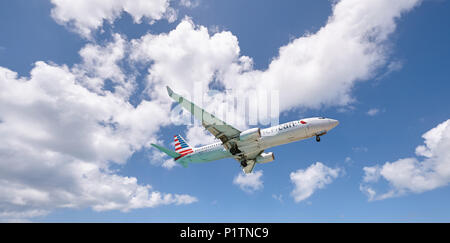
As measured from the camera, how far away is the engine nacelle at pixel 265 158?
5231cm

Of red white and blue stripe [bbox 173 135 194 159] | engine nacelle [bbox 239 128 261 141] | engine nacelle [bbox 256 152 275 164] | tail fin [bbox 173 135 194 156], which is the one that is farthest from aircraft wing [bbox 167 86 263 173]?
tail fin [bbox 173 135 194 156]

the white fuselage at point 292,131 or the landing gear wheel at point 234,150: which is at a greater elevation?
the white fuselage at point 292,131

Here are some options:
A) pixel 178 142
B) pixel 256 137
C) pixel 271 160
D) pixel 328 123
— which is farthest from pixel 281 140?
pixel 178 142

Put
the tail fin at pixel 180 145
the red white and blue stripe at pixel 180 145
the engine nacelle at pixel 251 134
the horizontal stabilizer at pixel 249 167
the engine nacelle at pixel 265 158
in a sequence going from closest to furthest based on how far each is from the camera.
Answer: the engine nacelle at pixel 251 134 → the engine nacelle at pixel 265 158 → the horizontal stabilizer at pixel 249 167 → the red white and blue stripe at pixel 180 145 → the tail fin at pixel 180 145

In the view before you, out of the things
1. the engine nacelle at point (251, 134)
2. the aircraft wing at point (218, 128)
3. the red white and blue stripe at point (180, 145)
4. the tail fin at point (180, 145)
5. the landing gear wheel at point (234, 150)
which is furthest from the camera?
the tail fin at point (180, 145)

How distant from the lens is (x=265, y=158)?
52562mm

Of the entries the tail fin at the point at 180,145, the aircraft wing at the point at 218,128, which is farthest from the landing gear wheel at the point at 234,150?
the tail fin at the point at 180,145

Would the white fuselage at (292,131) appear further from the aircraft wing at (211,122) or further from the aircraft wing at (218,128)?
the aircraft wing at (211,122)

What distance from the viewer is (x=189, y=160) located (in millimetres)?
49969

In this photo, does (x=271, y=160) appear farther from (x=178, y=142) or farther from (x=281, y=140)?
(x=178, y=142)

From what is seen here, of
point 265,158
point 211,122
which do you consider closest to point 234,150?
point 211,122

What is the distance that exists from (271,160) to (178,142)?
22.6 meters

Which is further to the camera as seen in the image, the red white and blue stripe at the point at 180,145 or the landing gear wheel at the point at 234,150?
the red white and blue stripe at the point at 180,145

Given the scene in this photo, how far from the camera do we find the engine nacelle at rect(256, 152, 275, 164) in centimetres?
5231
